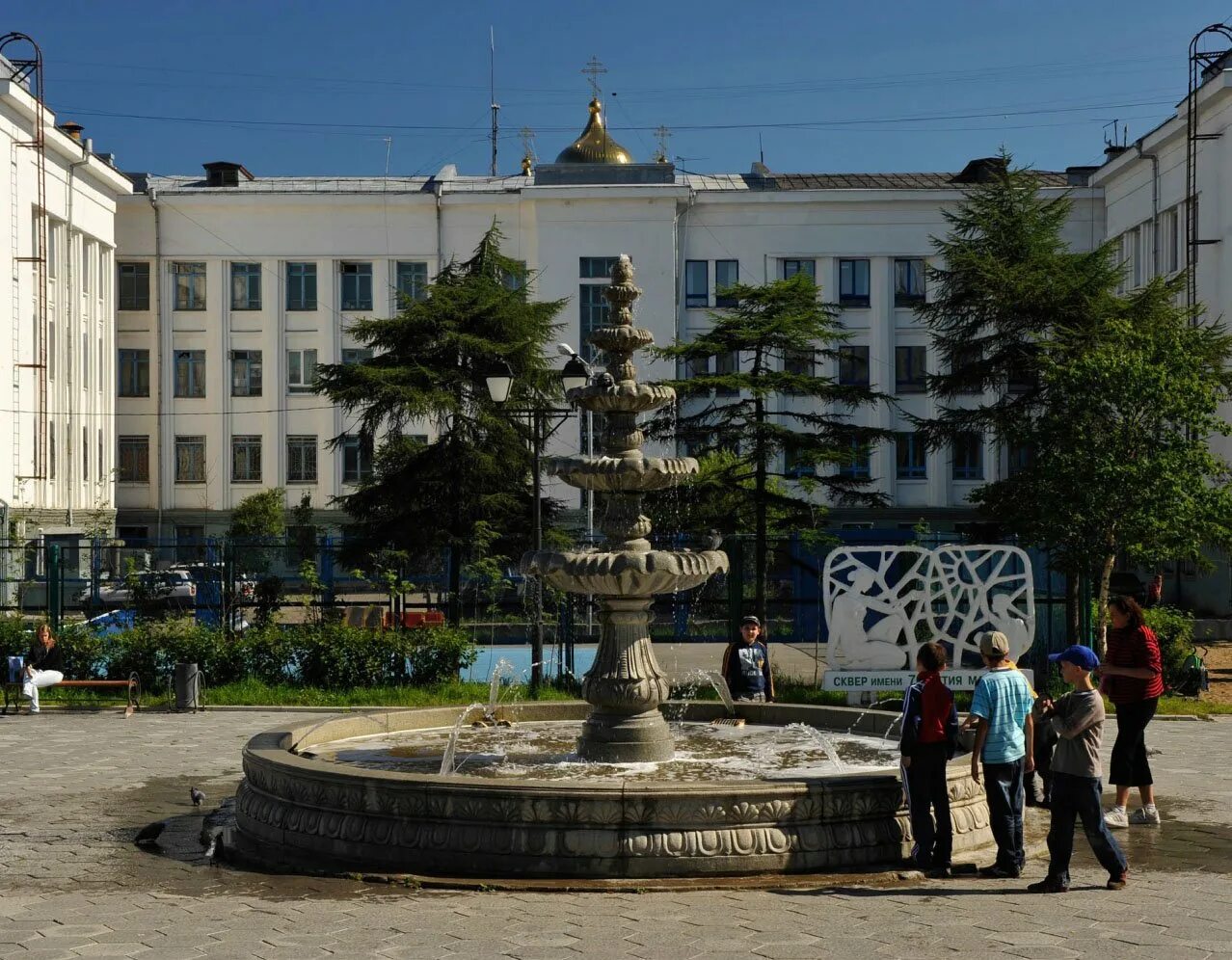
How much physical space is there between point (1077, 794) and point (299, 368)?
162ft

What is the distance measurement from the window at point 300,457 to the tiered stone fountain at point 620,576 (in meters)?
45.0

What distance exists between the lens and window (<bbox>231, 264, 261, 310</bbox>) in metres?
55.3

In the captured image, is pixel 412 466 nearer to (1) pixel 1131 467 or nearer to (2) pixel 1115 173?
(1) pixel 1131 467

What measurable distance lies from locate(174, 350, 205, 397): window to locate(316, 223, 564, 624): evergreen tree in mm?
22522

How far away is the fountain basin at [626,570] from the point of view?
1102cm

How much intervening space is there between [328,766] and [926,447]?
23.5m

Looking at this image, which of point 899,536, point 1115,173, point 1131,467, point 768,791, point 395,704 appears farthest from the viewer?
point 1115,173

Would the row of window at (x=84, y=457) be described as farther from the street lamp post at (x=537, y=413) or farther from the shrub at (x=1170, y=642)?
the shrub at (x=1170, y=642)

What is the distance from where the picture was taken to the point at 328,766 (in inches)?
408

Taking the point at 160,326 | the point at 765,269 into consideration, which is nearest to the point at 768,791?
the point at 765,269

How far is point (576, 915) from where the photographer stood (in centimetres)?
835

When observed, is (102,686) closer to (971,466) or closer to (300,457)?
(300,457)

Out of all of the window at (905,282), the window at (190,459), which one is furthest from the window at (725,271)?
the window at (190,459)

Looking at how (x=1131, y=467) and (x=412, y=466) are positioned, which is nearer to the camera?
(x=1131, y=467)
